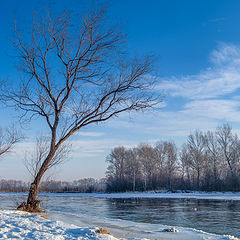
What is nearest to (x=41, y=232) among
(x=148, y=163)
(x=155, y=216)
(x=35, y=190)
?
(x=35, y=190)

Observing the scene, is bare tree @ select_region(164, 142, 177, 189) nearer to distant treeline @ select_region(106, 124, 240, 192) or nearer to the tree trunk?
distant treeline @ select_region(106, 124, 240, 192)

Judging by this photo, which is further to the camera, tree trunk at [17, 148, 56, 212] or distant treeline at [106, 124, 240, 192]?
distant treeline at [106, 124, 240, 192]

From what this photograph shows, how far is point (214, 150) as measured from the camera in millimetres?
56719

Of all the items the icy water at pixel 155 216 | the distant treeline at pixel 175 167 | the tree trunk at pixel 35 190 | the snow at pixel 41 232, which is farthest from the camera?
the distant treeline at pixel 175 167

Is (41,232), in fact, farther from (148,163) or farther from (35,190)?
(148,163)

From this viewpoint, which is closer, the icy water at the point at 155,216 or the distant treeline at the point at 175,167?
the icy water at the point at 155,216

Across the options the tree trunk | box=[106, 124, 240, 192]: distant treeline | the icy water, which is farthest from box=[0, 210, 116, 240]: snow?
box=[106, 124, 240, 192]: distant treeline

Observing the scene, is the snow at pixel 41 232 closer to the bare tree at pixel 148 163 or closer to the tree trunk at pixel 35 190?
the tree trunk at pixel 35 190

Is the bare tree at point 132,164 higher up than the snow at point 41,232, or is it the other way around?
the bare tree at point 132,164

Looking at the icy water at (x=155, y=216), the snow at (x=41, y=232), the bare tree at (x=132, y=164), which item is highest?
the bare tree at (x=132, y=164)

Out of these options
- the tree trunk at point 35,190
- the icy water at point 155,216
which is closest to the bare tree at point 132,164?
the icy water at point 155,216

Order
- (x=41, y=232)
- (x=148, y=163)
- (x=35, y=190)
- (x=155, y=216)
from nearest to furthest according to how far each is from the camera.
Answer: (x=41, y=232) → (x=35, y=190) → (x=155, y=216) → (x=148, y=163)

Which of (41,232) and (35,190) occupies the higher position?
(35,190)

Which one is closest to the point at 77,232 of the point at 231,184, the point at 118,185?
the point at 231,184
